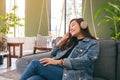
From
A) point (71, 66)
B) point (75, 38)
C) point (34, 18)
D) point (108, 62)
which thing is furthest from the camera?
point (34, 18)

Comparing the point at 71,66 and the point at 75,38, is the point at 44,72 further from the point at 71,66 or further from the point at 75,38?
the point at 75,38

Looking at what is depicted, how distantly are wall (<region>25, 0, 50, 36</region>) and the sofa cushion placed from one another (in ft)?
16.0

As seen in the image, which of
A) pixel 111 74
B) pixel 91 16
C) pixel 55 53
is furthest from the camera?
pixel 91 16

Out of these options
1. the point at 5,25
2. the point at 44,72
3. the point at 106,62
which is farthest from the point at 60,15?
the point at 44,72

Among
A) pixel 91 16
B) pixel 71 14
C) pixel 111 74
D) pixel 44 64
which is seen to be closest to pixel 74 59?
pixel 44 64

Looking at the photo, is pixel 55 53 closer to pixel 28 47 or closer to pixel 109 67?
pixel 109 67

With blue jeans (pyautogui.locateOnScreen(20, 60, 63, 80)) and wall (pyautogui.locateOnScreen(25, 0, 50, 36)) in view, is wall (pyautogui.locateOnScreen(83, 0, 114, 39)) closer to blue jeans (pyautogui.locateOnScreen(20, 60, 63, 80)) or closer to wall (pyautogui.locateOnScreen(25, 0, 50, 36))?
wall (pyautogui.locateOnScreen(25, 0, 50, 36))

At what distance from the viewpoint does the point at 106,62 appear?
216cm

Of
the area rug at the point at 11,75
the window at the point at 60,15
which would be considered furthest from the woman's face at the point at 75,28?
the window at the point at 60,15

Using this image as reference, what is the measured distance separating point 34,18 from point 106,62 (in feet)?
16.9

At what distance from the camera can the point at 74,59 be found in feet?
6.58

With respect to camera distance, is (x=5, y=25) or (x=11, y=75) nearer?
(x=11, y=75)

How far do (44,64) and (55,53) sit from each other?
436mm

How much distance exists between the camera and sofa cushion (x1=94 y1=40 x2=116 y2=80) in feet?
7.04
